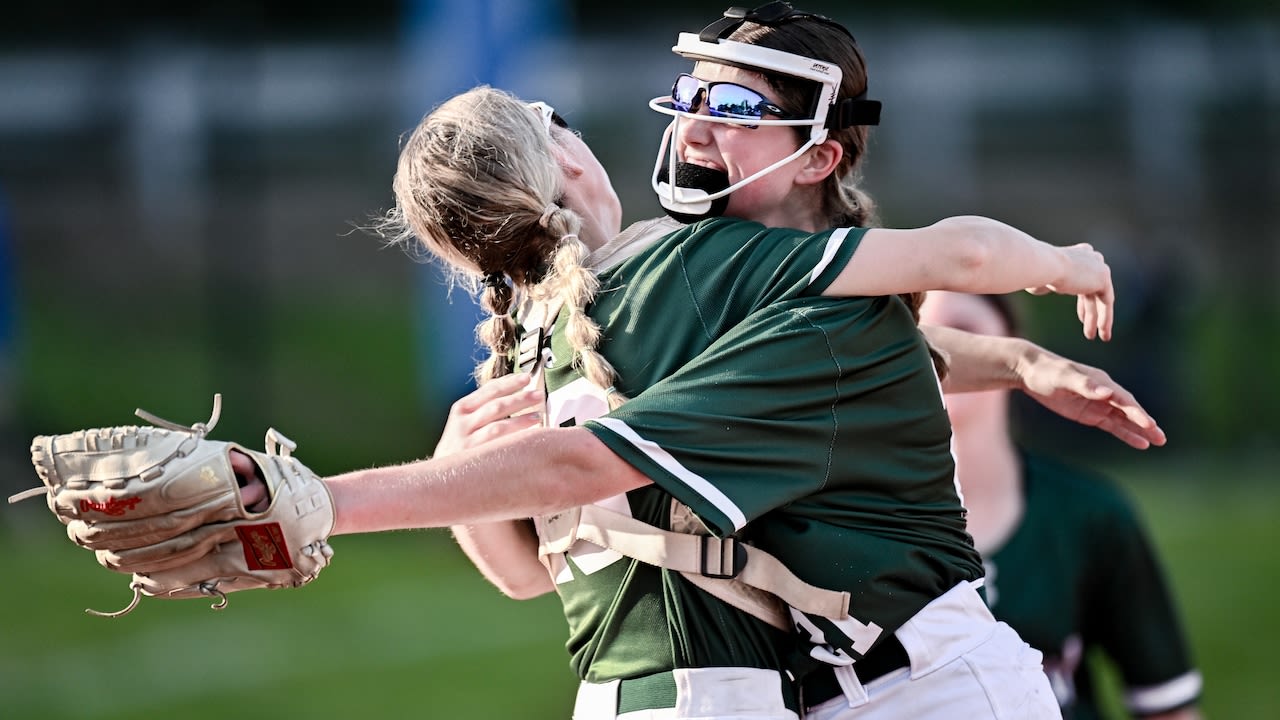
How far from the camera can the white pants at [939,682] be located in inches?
114

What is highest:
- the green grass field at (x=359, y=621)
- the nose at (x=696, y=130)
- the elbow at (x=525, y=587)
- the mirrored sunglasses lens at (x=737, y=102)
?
the mirrored sunglasses lens at (x=737, y=102)

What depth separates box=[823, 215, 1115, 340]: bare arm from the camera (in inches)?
108

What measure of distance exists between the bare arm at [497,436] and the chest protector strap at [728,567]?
0.88 ft

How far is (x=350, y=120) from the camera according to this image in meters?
29.6

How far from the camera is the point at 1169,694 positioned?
4.76 metres

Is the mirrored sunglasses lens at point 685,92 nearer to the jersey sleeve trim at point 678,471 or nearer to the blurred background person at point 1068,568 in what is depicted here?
the jersey sleeve trim at point 678,471

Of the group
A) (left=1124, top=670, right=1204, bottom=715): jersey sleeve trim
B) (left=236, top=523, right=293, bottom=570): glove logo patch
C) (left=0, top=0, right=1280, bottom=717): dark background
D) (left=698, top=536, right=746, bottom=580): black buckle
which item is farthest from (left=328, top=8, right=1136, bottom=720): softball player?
(left=0, top=0, right=1280, bottom=717): dark background

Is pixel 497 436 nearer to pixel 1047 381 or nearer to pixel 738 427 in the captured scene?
pixel 738 427

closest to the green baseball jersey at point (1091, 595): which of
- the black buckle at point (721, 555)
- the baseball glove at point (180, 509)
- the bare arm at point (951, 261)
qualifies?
the bare arm at point (951, 261)

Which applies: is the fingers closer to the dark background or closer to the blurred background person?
the blurred background person

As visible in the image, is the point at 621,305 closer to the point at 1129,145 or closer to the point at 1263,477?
the point at 1263,477

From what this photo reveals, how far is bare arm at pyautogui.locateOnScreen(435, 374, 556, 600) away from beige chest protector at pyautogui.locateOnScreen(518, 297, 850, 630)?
244 millimetres

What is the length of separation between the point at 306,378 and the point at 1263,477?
37.5 feet

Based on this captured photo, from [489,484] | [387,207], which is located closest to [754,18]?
[489,484]
